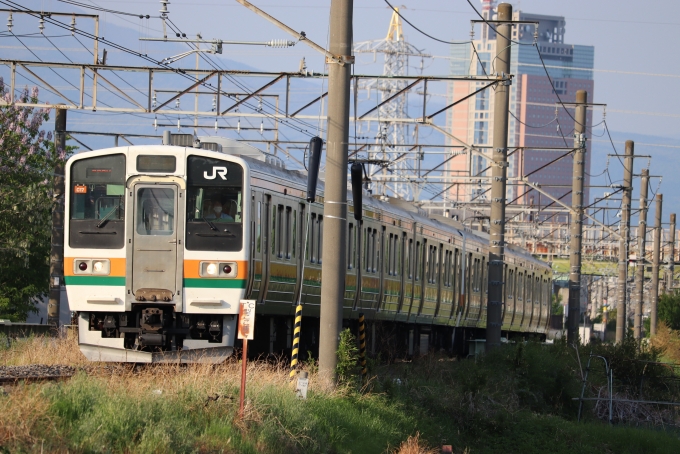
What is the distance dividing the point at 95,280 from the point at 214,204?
178cm

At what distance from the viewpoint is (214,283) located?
45.8 ft

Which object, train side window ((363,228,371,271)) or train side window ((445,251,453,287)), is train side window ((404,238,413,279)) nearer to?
train side window ((363,228,371,271))

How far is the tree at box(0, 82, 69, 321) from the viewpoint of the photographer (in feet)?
92.1

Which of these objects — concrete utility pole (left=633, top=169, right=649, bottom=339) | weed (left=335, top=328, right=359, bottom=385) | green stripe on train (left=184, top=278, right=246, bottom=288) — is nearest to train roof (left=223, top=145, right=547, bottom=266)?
green stripe on train (left=184, top=278, right=246, bottom=288)

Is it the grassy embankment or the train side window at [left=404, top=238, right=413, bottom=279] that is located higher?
the train side window at [left=404, top=238, right=413, bottom=279]

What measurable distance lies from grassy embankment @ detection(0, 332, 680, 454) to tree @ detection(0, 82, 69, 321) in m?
12.1

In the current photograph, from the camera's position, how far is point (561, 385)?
19703mm

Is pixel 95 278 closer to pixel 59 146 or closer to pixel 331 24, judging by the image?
pixel 331 24

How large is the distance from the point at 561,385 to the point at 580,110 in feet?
37.9

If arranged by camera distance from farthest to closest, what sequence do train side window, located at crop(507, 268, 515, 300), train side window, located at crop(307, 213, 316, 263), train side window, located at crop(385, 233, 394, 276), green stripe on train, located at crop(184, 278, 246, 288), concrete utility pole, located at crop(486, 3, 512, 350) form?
1. train side window, located at crop(507, 268, 515, 300)
2. train side window, located at crop(385, 233, 394, 276)
3. concrete utility pole, located at crop(486, 3, 512, 350)
4. train side window, located at crop(307, 213, 316, 263)
5. green stripe on train, located at crop(184, 278, 246, 288)

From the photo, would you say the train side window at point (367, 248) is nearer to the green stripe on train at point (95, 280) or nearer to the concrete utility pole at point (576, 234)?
the green stripe on train at point (95, 280)

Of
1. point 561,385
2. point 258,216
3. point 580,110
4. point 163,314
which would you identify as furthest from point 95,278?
point 580,110

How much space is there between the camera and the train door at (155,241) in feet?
45.6

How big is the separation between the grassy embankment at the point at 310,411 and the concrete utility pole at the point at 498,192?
84cm
